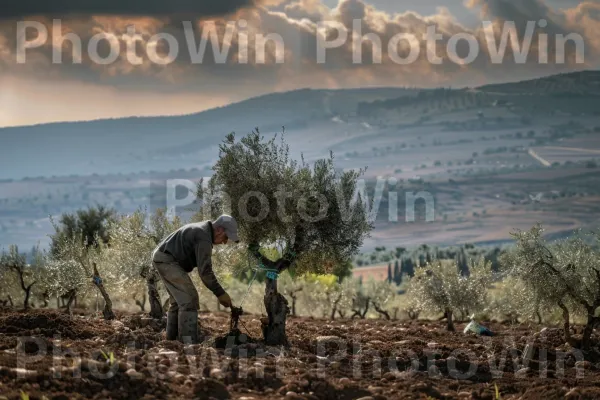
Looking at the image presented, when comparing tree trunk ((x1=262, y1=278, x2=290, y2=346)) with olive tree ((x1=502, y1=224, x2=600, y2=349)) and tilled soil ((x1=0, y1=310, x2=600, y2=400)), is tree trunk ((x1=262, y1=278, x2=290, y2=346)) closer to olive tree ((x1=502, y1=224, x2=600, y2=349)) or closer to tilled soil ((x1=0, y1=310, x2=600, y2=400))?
tilled soil ((x1=0, y1=310, x2=600, y2=400))

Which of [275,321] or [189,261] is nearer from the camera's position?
[189,261]

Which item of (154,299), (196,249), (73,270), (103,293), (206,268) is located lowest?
(154,299)

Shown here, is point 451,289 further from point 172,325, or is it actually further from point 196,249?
point 196,249

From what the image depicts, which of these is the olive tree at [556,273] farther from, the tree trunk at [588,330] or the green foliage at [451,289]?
the green foliage at [451,289]

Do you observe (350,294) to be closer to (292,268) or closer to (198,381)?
(292,268)

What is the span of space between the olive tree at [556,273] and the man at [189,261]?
8.86m

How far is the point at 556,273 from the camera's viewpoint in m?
24.5

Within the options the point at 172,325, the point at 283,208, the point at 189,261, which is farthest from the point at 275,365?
the point at 283,208

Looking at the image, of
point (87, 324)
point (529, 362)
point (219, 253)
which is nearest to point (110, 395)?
point (87, 324)

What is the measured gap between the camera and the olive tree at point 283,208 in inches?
899

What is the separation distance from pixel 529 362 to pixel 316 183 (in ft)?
21.6

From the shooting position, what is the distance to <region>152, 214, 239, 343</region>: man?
1912cm

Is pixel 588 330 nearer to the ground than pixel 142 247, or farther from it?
nearer to the ground

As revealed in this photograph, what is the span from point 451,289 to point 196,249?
1587 cm
